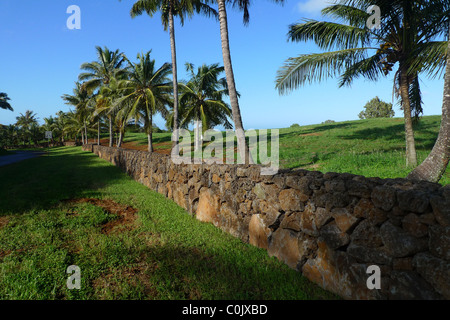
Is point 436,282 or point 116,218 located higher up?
point 436,282

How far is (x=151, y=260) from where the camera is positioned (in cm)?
391

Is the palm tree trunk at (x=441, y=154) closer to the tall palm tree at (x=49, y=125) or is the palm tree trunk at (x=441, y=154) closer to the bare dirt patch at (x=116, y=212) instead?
the bare dirt patch at (x=116, y=212)

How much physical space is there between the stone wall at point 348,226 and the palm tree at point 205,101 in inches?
663

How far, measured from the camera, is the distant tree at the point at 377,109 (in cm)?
6305

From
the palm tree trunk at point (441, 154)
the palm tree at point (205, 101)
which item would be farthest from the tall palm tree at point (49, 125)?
the palm tree trunk at point (441, 154)

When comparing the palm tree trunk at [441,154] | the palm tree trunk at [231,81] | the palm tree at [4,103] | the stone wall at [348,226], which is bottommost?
the stone wall at [348,226]

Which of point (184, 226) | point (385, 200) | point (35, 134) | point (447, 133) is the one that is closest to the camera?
point (385, 200)

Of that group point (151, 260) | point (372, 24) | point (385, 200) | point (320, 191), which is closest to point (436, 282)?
point (385, 200)

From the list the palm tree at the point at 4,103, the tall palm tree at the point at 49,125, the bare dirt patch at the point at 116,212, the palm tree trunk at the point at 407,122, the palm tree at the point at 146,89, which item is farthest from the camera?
the tall palm tree at the point at 49,125

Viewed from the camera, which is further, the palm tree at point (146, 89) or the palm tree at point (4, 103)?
the palm tree at point (4, 103)

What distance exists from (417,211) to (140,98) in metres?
18.1

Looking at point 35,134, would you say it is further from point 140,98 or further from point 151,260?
point 151,260

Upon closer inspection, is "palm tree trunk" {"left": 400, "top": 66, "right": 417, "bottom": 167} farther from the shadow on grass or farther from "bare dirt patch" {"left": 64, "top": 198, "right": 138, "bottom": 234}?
"bare dirt patch" {"left": 64, "top": 198, "right": 138, "bottom": 234}

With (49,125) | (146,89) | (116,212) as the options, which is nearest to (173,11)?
(146,89)
